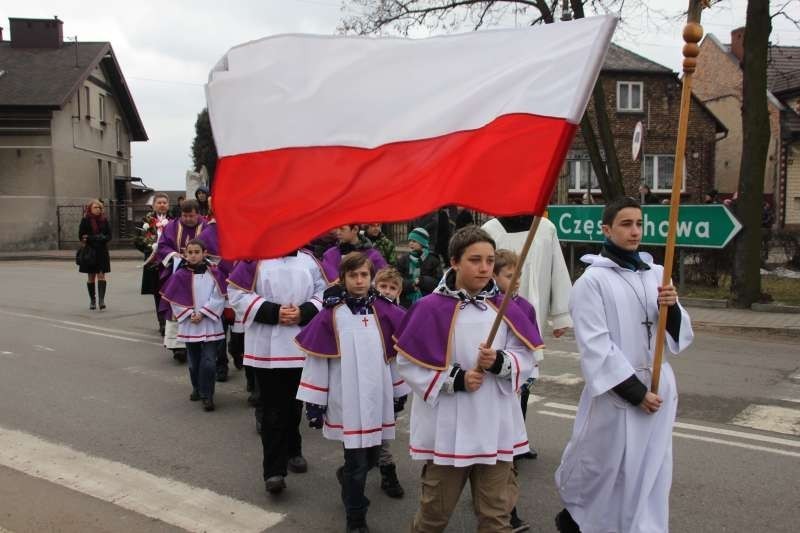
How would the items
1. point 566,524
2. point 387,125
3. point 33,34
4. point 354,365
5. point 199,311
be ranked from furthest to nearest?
point 33,34 < point 199,311 < point 354,365 < point 566,524 < point 387,125

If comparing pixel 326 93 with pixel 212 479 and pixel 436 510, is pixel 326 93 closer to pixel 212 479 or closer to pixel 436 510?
pixel 436 510

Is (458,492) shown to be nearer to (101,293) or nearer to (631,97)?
(101,293)

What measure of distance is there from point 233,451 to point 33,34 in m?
38.9

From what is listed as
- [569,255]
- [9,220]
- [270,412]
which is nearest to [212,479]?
[270,412]

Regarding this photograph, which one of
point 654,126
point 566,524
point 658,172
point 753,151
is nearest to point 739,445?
point 566,524

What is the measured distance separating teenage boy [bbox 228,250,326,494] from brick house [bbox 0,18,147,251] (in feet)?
99.7

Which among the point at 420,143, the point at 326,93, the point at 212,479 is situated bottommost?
the point at 212,479

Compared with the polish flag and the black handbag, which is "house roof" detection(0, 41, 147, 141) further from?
the polish flag

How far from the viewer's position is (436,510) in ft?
11.6

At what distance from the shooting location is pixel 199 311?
6996mm

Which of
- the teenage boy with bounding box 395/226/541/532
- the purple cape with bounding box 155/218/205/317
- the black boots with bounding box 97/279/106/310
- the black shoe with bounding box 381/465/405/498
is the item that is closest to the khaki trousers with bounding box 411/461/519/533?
the teenage boy with bounding box 395/226/541/532

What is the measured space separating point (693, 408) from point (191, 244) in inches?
190

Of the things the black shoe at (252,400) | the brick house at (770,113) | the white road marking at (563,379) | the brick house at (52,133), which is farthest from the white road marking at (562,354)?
the brick house at (52,133)

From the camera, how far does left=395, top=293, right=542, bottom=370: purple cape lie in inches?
139
